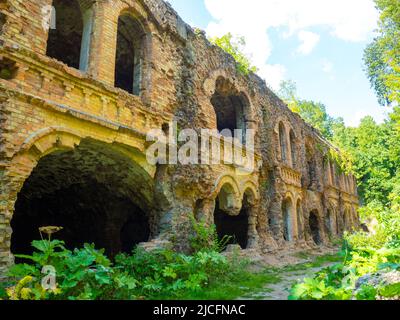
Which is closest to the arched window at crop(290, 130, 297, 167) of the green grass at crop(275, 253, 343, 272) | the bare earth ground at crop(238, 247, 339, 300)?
the bare earth ground at crop(238, 247, 339, 300)

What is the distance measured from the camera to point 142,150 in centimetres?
743

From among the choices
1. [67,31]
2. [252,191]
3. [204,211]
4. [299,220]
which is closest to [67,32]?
[67,31]

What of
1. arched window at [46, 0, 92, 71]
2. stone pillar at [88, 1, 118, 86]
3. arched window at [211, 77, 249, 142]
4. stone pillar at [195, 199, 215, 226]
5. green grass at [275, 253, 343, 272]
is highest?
arched window at [46, 0, 92, 71]

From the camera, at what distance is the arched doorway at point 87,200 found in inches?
301

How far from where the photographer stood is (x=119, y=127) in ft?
22.5

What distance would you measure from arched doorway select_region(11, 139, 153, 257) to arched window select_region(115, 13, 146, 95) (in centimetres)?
204

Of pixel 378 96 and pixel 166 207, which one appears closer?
pixel 166 207

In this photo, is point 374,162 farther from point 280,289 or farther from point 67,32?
point 67,32

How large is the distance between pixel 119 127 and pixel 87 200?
450 centimetres

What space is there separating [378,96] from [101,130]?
3181 cm

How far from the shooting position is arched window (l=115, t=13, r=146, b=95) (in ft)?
27.0

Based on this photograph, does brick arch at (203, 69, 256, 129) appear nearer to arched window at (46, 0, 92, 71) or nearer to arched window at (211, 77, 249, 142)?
arched window at (211, 77, 249, 142)
